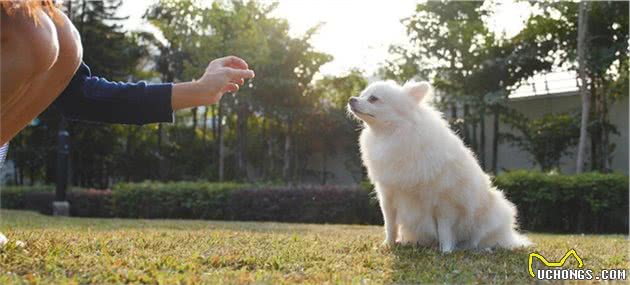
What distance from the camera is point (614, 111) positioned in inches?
687

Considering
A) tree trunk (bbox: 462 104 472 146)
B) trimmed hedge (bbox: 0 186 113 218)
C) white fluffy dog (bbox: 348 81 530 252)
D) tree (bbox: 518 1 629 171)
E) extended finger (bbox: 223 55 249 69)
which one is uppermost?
tree (bbox: 518 1 629 171)

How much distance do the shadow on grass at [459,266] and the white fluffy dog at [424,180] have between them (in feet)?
0.93

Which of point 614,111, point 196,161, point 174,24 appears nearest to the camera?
point 614,111

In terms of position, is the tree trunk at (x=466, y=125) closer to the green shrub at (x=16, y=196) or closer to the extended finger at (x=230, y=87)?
the green shrub at (x=16, y=196)

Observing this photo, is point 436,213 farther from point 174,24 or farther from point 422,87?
point 174,24

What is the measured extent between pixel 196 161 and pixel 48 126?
6057 mm

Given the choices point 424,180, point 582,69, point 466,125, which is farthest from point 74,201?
point 424,180

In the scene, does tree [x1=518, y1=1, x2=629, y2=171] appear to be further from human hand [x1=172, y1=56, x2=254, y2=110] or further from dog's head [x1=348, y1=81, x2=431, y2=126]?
human hand [x1=172, y1=56, x2=254, y2=110]

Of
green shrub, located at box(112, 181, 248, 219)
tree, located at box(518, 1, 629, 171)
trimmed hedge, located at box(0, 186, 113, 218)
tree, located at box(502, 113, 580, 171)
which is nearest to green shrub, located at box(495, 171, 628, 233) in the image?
tree, located at box(518, 1, 629, 171)

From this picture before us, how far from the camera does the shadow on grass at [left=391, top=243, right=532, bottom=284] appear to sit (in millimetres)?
2963

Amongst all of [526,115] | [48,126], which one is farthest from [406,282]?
[48,126]

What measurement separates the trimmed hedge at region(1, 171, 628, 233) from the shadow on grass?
21.2 ft

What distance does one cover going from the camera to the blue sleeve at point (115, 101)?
307 cm

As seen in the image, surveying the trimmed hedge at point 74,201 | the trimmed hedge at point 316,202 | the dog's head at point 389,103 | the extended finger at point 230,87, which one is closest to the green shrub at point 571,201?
the trimmed hedge at point 316,202
